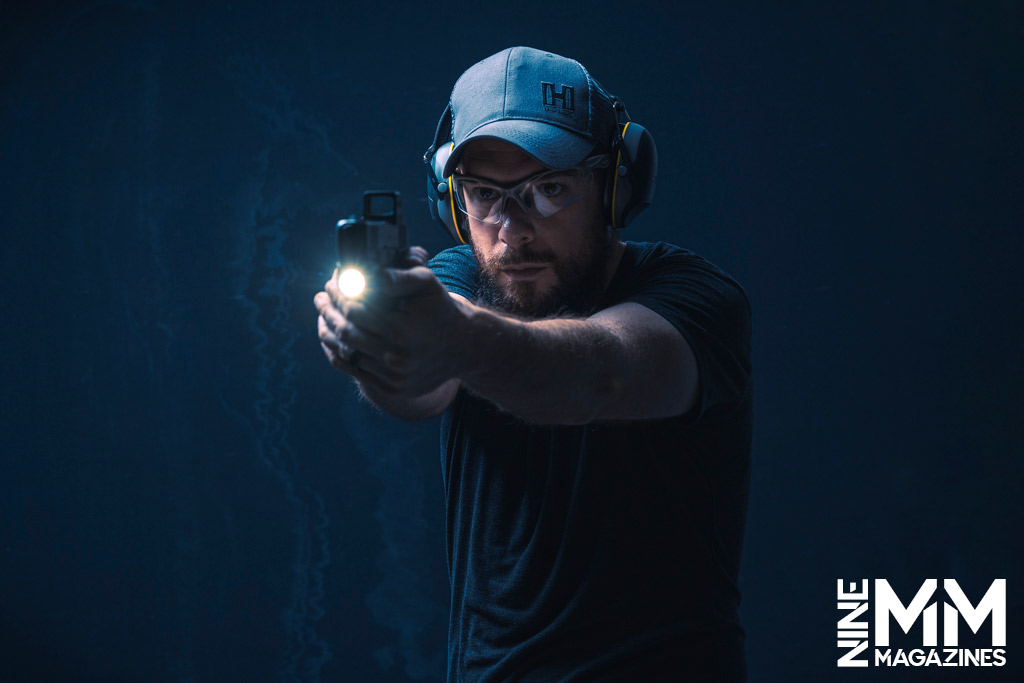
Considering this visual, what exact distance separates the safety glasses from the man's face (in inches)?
0.5

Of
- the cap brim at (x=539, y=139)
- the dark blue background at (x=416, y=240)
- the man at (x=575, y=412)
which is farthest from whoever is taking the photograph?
the dark blue background at (x=416, y=240)

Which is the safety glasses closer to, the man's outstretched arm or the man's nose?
the man's nose

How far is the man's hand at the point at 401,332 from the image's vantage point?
2.65 feet

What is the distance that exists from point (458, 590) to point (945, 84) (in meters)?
2.20

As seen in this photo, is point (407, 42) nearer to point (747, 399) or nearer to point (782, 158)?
point (782, 158)

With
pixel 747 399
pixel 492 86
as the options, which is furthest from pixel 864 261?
pixel 492 86

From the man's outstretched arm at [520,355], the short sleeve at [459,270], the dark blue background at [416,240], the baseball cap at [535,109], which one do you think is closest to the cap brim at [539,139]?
the baseball cap at [535,109]

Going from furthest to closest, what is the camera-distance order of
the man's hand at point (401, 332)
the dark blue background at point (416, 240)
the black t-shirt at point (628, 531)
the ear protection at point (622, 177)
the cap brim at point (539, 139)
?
the dark blue background at point (416, 240), the ear protection at point (622, 177), the cap brim at point (539, 139), the black t-shirt at point (628, 531), the man's hand at point (401, 332)

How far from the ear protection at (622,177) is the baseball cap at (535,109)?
35 millimetres

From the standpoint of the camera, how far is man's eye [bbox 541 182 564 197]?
4.51 feet

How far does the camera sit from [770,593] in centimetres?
252

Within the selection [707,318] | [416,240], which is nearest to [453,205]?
[707,318]

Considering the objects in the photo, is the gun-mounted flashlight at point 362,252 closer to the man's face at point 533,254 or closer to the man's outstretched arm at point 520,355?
the man's outstretched arm at point 520,355

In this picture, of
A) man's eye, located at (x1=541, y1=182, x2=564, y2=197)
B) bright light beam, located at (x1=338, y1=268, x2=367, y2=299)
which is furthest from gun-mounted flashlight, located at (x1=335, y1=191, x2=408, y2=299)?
man's eye, located at (x1=541, y1=182, x2=564, y2=197)
